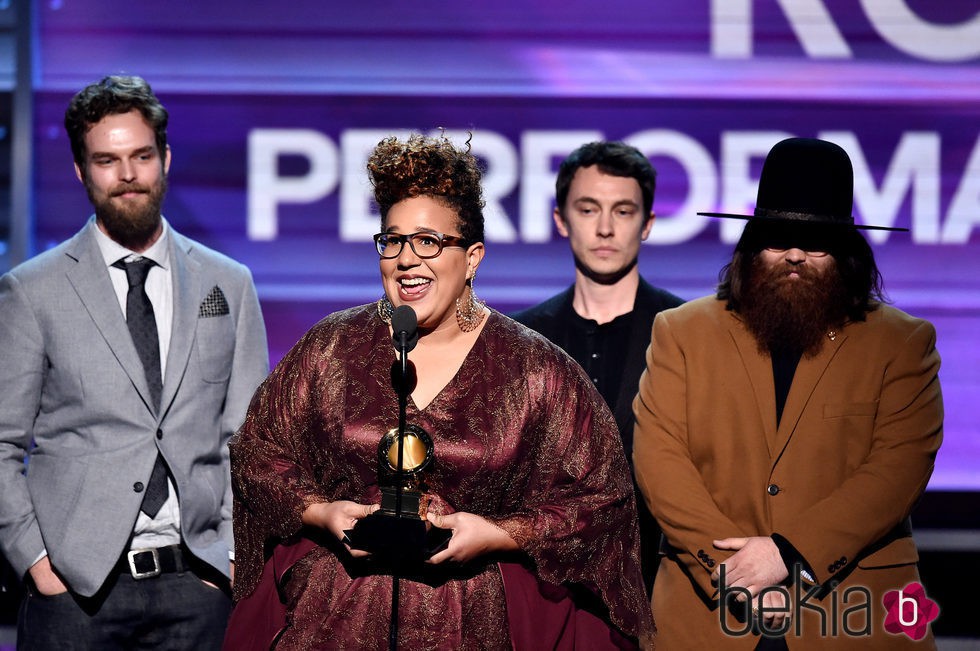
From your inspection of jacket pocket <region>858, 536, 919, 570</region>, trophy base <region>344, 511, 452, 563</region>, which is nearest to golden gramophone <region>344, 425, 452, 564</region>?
trophy base <region>344, 511, 452, 563</region>

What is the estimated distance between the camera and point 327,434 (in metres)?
2.77

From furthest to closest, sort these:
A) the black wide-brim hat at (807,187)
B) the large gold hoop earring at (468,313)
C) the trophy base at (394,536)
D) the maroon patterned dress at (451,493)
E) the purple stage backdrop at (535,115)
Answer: the purple stage backdrop at (535,115) → the black wide-brim hat at (807,187) → the large gold hoop earring at (468,313) → the maroon patterned dress at (451,493) → the trophy base at (394,536)

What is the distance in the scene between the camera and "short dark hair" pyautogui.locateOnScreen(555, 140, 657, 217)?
3.94m

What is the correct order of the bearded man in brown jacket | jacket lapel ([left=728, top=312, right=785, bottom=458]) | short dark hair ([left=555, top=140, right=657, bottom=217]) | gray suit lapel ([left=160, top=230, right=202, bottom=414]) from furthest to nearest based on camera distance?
short dark hair ([left=555, top=140, right=657, bottom=217]) < gray suit lapel ([left=160, top=230, right=202, bottom=414]) < jacket lapel ([left=728, top=312, right=785, bottom=458]) < the bearded man in brown jacket

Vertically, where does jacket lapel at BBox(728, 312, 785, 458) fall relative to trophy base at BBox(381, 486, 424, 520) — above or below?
above

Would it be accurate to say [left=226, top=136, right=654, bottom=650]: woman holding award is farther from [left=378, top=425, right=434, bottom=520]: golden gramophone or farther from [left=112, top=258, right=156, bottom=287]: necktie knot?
[left=112, top=258, right=156, bottom=287]: necktie knot

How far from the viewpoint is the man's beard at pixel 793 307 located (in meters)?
3.16

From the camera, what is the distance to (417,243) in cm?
275

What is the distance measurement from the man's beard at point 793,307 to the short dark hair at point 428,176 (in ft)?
2.78

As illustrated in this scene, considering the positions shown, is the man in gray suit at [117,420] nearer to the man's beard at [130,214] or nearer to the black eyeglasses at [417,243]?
the man's beard at [130,214]

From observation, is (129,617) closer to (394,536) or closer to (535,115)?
(394,536)

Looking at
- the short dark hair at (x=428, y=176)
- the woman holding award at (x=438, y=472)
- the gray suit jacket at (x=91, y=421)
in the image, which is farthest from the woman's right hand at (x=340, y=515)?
the gray suit jacket at (x=91, y=421)

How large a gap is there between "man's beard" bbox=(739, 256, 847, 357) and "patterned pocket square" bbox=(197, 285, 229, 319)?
59.3 inches

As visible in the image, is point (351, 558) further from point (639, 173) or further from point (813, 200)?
point (639, 173)
